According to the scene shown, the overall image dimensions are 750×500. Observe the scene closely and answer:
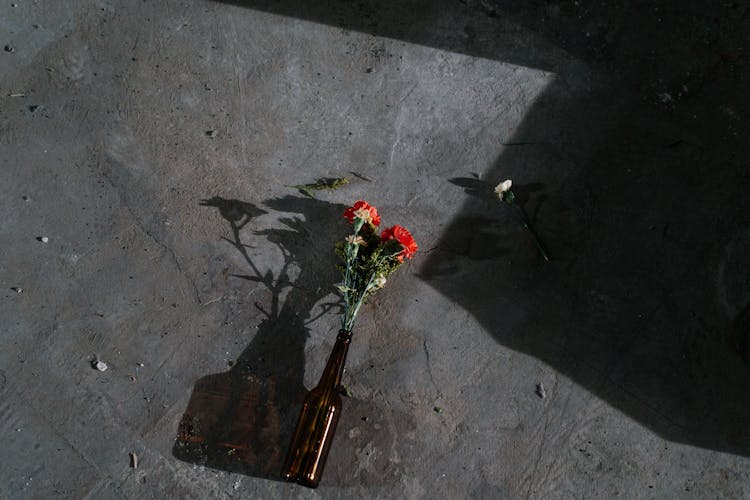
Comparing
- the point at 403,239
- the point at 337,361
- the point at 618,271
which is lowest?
the point at 337,361

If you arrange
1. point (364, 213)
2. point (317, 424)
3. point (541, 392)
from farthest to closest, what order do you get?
point (541, 392) < point (317, 424) < point (364, 213)

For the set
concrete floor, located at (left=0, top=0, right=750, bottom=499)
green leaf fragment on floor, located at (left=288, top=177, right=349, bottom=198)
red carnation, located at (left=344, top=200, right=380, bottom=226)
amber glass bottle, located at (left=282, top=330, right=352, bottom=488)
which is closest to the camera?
red carnation, located at (left=344, top=200, right=380, bottom=226)

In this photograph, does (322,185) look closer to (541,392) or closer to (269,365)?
(269,365)

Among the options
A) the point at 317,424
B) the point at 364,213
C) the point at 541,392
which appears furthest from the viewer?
the point at 541,392

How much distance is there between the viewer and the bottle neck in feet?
12.1

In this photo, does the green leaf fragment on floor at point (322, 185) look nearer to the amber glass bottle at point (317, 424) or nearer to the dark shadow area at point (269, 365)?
the dark shadow area at point (269, 365)

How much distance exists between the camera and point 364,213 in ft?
11.8

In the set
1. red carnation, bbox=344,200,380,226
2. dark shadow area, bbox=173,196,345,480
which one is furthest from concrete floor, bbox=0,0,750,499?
red carnation, bbox=344,200,380,226

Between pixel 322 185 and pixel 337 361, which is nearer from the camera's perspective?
pixel 337 361

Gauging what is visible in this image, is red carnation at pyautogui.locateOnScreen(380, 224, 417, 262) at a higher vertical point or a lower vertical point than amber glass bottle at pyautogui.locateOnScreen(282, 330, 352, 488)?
higher

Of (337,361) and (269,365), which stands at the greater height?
(337,361)

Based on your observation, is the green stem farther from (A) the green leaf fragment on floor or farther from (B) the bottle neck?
(B) the bottle neck

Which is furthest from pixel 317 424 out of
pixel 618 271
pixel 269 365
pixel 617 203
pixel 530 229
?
pixel 617 203

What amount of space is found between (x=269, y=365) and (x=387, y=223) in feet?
3.96
